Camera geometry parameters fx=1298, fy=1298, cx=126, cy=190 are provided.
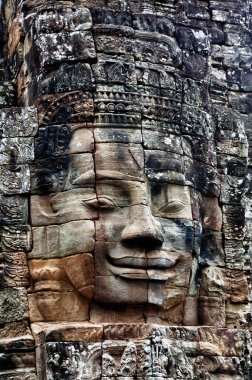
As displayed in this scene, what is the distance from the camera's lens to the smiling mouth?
1295 centimetres

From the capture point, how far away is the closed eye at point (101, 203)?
514 inches

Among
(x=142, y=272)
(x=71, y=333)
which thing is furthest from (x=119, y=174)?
(x=71, y=333)

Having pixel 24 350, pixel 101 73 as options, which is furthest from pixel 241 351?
pixel 101 73

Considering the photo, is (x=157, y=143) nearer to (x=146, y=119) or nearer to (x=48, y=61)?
(x=146, y=119)

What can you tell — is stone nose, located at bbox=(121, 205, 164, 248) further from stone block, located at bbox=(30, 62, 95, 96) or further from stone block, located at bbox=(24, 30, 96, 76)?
stone block, located at bbox=(24, 30, 96, 76)

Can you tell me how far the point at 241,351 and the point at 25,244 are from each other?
251 centimetres

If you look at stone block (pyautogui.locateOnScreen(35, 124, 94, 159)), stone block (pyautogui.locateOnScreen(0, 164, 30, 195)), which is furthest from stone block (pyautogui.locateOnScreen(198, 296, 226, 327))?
stone block (pyautogui.locateOnScreen(0, 164, 30, 195))

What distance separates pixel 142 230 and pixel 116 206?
1.31 ft

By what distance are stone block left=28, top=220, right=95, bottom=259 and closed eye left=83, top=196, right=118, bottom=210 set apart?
0.58ft

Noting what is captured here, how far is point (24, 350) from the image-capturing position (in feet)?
42.2

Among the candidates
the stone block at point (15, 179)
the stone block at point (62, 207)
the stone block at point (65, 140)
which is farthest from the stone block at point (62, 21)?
the stone block at point (62, 207)

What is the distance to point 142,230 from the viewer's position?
42.4ft

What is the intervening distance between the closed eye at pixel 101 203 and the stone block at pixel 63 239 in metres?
0.18

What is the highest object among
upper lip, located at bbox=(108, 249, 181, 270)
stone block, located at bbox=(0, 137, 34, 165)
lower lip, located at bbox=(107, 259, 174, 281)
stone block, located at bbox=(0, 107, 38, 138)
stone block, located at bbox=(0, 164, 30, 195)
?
stone block, located at bbox=(0, 107, 38, 138)
